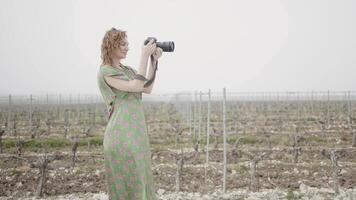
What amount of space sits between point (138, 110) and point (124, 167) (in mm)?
370

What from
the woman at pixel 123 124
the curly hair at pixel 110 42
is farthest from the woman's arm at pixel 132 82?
the curly hair at pixel 110 42

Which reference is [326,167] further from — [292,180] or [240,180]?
[240,180]

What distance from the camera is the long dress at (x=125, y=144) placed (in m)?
2.41

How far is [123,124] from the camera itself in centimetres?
243

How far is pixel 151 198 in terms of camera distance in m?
2.56

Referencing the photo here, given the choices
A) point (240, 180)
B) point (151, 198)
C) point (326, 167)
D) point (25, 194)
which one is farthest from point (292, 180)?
point (151, 198)

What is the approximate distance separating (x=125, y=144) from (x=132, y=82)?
39 cm

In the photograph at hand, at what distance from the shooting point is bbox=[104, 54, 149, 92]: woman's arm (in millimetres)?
2330

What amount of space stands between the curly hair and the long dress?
64 mm

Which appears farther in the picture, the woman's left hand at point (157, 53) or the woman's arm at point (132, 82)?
the woman's left hand at point (157, 53)

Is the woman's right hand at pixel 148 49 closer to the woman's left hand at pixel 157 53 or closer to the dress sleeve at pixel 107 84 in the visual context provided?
the woman's left hand at pixel 157 53

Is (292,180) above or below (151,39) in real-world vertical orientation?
below

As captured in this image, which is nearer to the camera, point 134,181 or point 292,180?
point 134,181

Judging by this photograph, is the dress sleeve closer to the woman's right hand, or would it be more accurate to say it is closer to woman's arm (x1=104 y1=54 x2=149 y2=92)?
woman's arm (x1=104 y1=54 x2=149 y2=92)
